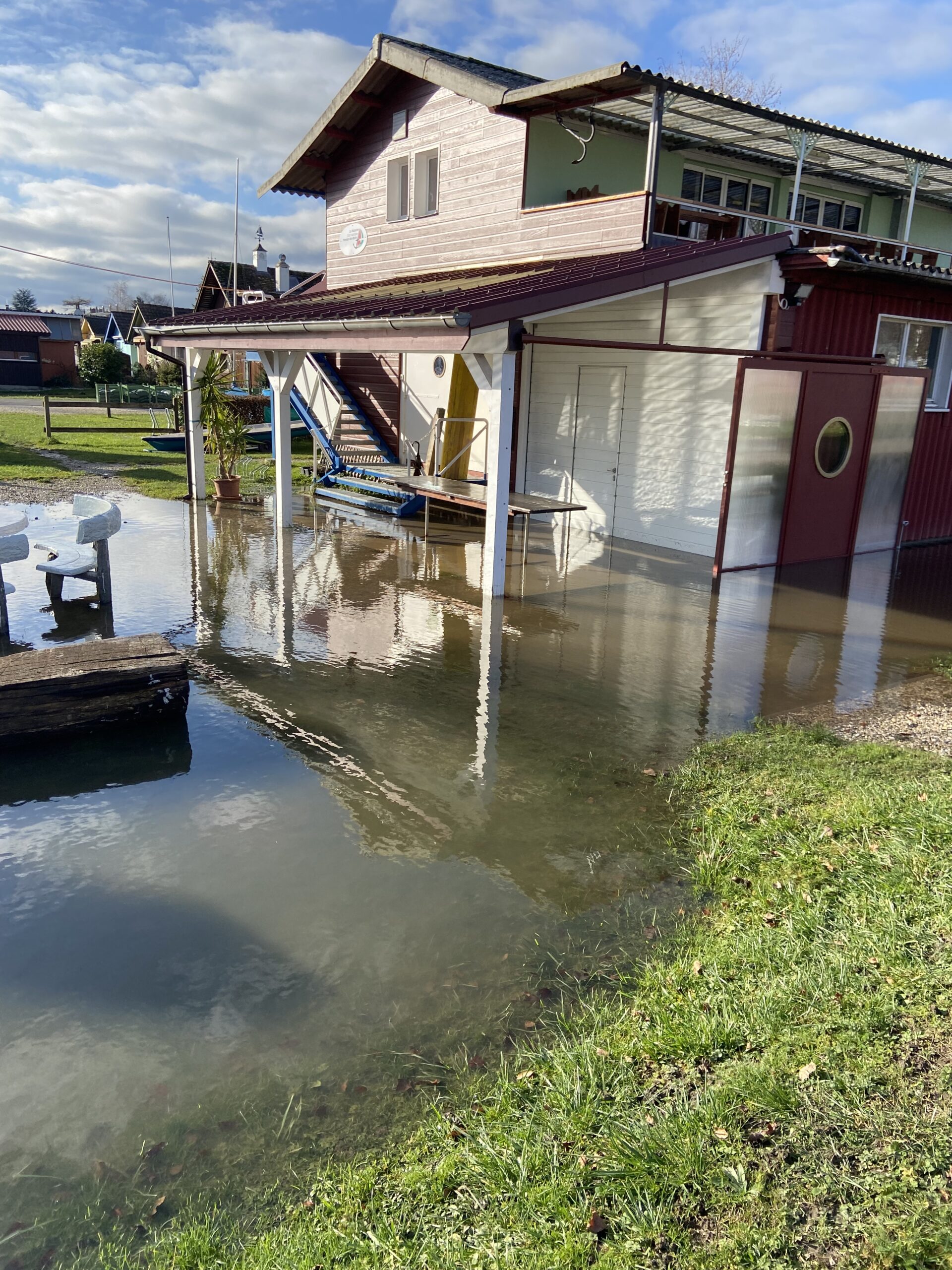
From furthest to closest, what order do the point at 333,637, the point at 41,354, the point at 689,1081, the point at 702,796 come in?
1. the point at 41,354
2. the point at 333,637
3. the point at 702,796
4. the point at 689,1081

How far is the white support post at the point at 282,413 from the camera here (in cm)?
1286

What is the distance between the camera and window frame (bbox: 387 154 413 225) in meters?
16.1

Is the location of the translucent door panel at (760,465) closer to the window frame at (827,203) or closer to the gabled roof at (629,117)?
the gabled roof at (629,117)

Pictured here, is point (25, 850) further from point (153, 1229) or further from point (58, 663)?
point (153, 1229)

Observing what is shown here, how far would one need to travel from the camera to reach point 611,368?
13617 millimetres

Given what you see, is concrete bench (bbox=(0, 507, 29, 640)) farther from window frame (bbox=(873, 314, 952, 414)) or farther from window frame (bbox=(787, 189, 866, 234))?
window frame (bbox=(787, 189, 866, 234))

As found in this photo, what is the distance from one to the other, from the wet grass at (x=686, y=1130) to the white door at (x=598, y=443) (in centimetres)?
1023

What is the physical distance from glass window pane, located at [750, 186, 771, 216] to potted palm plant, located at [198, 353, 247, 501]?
9.72 m

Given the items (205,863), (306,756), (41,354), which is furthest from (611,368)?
(41,354)

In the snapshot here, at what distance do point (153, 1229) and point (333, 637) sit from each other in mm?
6092

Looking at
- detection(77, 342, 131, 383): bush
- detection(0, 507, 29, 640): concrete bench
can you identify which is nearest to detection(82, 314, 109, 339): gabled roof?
detection(77, 342, 131, 383): bush

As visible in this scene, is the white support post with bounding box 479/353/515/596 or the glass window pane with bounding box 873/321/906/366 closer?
the white support post with bounding box 479/353/515/596

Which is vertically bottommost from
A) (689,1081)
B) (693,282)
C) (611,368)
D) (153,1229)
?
(153,1229)

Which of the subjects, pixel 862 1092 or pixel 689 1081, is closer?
pixel 862 1092
